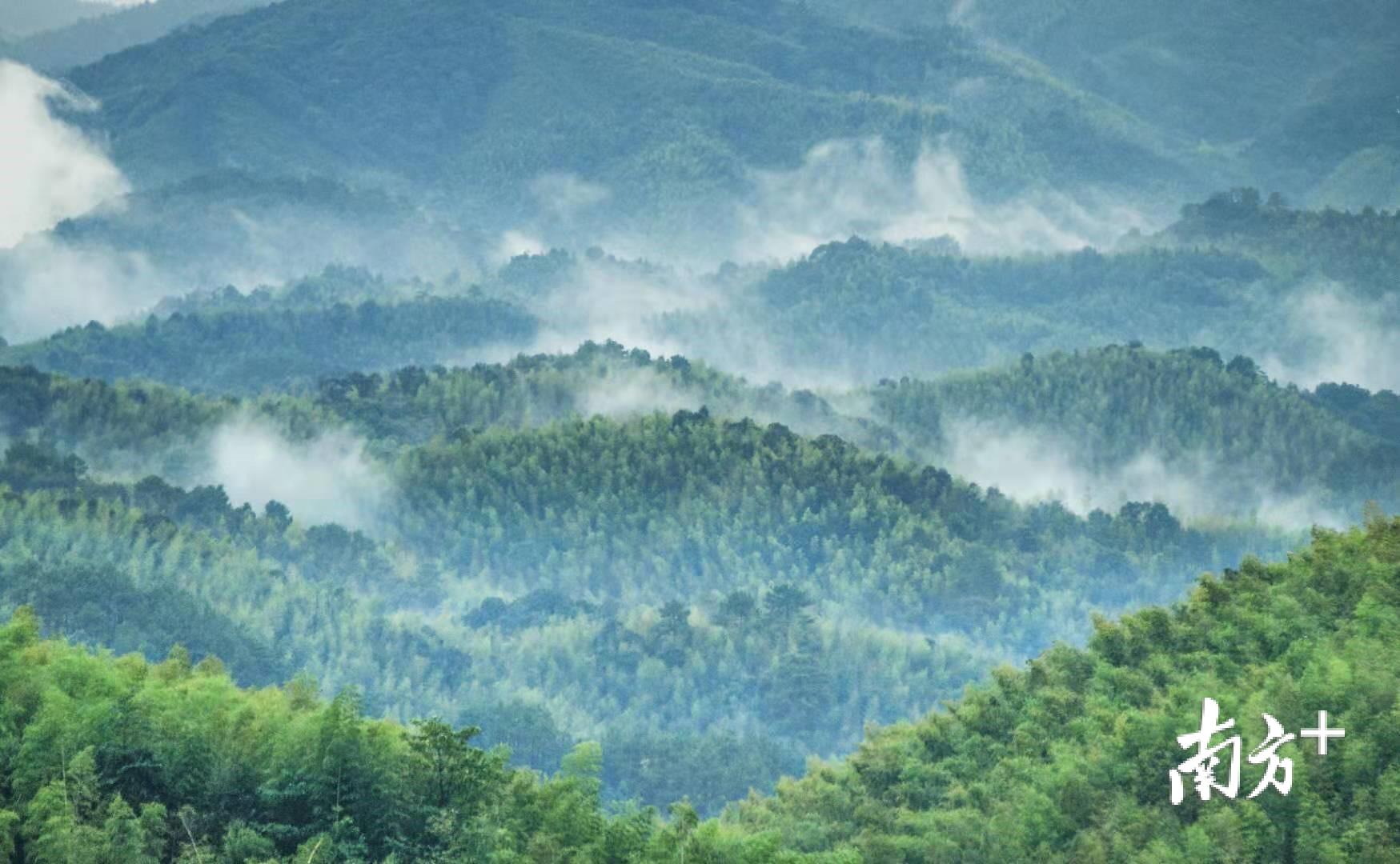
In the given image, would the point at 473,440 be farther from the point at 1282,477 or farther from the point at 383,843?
the point at 383,843

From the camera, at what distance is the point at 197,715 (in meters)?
49.9

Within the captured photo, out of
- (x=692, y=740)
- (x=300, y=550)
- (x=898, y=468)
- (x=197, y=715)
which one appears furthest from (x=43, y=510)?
(x=197, y=715)

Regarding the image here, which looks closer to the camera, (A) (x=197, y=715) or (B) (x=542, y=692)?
(A) (x=197, y=715)

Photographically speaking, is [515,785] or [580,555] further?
[580,555]

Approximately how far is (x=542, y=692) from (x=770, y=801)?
6204 centimetres
